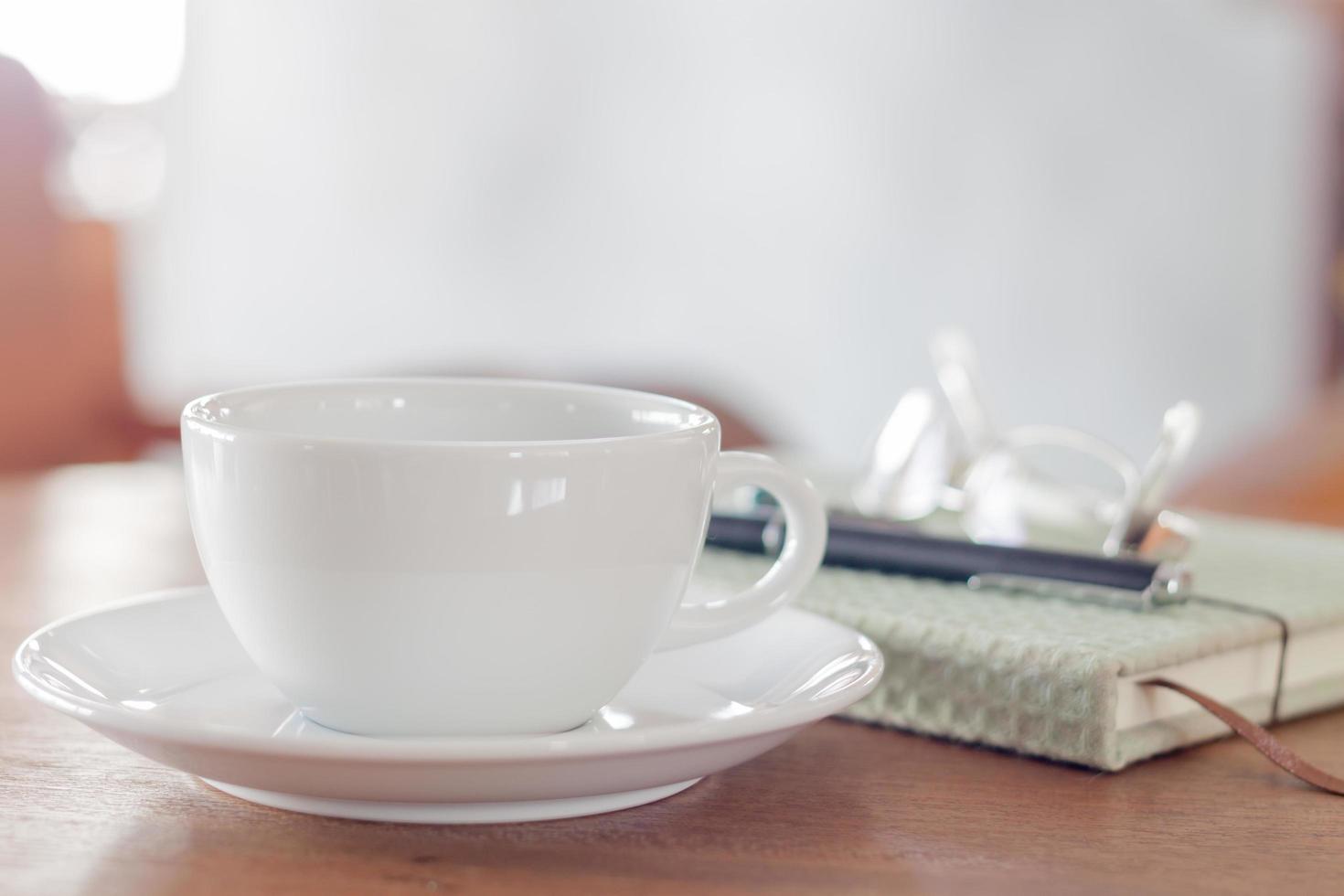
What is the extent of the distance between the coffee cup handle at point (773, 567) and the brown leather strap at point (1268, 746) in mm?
123

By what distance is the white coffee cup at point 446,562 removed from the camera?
395mm

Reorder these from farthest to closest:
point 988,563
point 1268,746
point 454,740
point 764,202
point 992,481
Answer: point 764,202 < point 992,481 < point 988,563 < point 1268,746 < point 454,740

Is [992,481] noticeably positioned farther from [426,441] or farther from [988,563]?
[426,441]

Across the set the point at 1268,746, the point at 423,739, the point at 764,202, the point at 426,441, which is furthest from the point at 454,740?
the point at 764,202

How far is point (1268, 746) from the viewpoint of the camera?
49cm

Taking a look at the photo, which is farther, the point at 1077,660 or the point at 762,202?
the point at 762,202

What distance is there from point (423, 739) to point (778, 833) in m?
0.11

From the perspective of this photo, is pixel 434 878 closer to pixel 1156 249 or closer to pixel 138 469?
pixel 138 469

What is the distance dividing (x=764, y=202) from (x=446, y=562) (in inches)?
116

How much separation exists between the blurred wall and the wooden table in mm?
2439

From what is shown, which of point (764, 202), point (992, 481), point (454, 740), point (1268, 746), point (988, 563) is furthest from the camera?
point (764, 202)

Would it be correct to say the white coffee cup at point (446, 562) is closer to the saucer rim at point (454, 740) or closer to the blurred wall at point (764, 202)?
the saucer rim at point (454, 740)

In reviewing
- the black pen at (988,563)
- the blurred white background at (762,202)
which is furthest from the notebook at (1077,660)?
the blurred white background at (762,202)

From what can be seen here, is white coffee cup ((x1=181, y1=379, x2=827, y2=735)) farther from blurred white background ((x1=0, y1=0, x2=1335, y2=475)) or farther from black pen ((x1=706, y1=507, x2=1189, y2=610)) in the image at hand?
blurred white background ((x1=0, y1=0, x2=1335, y2=475))
